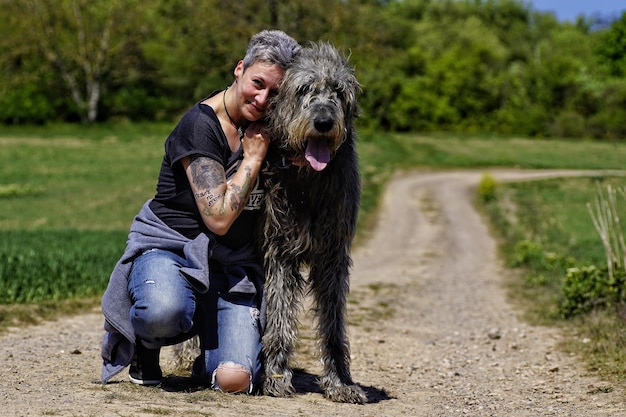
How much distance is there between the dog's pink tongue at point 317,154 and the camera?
552 centimetres

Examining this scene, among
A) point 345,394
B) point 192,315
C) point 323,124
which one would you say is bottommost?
point 345,394

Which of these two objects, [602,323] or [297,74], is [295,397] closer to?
[297,74]

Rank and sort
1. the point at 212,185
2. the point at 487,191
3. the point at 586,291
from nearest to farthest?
the point at 212,185 < the point at 586,291 < the point at 487,191

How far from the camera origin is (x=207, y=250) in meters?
5.90

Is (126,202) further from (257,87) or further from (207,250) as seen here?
(257,87)

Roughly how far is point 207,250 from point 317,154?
1.01 m

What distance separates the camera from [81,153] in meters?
44.5

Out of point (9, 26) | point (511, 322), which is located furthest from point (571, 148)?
point (511, 322)

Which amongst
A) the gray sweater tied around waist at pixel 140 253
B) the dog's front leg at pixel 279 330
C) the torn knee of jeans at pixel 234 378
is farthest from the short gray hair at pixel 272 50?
the torn knee of jeans at pixel 234 378

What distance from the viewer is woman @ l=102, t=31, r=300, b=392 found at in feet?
18.8

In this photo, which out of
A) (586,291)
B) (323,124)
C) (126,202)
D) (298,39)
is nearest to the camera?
(323,124)

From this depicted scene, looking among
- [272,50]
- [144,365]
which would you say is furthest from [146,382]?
[272,50]

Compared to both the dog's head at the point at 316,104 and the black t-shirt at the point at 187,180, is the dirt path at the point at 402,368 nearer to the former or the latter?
the black t-shirt at the point at 187,180

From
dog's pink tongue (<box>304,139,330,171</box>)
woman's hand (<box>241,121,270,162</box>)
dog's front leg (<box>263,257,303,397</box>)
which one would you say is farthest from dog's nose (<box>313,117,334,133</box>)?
dog's front leg (<box>263,257,303,397</box>)
